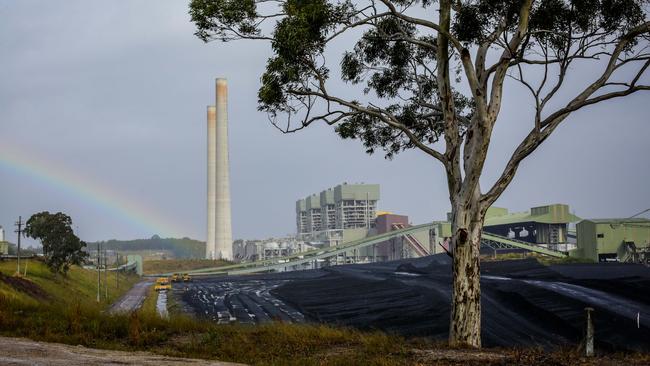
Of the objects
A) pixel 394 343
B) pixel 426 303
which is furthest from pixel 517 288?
pixel 394 343

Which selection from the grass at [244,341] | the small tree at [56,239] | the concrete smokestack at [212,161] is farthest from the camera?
the concrete smokestack at [212,161]

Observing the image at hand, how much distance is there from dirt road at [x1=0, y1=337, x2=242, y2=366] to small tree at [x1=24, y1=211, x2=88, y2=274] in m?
71.3

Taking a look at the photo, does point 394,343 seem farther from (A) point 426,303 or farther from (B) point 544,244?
(B) point 544,244

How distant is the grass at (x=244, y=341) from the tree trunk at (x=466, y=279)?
3.80 ft

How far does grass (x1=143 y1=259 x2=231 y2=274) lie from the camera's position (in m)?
171

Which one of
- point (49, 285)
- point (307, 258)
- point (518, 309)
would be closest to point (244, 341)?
point (518, 309)

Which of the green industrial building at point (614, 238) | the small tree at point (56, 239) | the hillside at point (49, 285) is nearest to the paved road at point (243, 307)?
the hillside at point (49, 285)

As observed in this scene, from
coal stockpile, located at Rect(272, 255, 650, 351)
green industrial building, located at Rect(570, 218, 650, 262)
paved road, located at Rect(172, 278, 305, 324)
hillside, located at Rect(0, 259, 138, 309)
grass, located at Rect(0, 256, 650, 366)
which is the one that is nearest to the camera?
grass, located at Rect(0, 256, 650, 366)

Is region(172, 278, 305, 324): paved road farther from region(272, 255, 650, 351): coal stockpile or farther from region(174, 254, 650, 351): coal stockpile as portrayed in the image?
region(272, 255, 650, 351): coal stockpile

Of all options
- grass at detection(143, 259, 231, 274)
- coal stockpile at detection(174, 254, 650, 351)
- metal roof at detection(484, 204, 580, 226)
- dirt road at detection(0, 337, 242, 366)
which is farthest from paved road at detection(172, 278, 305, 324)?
grass at detection(143, 259, 231, 274)

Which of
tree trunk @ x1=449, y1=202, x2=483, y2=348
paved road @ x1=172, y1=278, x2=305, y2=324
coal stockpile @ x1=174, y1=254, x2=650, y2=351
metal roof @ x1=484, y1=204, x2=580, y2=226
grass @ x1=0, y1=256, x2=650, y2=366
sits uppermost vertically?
metal roof @ x1=484, y1=204, x2=580, y2=226

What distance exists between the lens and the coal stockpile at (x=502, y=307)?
29953mm

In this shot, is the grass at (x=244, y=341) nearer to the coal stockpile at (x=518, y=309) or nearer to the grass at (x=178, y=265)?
the coal stockpile at (x=518, y=309)

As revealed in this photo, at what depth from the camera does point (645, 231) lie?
8906 centimetres
